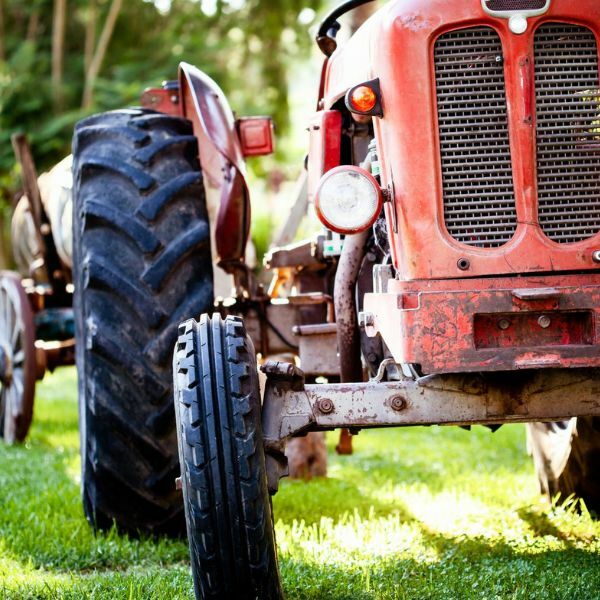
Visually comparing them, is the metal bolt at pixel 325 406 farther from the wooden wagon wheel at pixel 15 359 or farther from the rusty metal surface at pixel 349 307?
the wooden wagon wheel at pixel 15 359

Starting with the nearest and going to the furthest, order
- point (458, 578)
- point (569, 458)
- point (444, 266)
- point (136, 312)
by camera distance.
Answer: point (444, 266) < point (458, 578) < point (136, 312) < point (569, 458)

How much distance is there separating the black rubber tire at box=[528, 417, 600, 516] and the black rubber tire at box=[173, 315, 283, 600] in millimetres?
1778

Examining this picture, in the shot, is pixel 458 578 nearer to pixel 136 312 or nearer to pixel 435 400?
pixel 435 400

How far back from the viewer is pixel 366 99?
146 inches

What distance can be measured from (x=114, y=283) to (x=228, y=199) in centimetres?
78

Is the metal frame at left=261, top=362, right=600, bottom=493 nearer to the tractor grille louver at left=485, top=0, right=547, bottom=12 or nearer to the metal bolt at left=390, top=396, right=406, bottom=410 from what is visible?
the metal bolt at left=390, top=396, right=406, bottom=410

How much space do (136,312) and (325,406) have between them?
1140mm

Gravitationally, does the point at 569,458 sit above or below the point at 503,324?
below

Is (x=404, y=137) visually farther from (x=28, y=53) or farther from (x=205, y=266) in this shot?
(x=28, y=53)

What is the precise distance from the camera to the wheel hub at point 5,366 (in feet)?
25.4

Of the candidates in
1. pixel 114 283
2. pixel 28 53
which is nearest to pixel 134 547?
pixel 114 283

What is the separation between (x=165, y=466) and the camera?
15.0 ft

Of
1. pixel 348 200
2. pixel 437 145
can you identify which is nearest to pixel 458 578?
pixel 348 200

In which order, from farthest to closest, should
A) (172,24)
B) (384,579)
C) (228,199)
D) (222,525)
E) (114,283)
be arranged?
(172,24)
(228,199)
(114,283)
(384,579)
(222,525)
